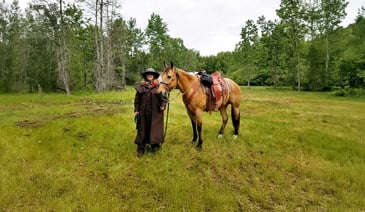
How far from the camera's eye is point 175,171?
434 cm

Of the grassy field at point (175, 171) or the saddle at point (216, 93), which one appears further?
the saddle at point (216, 93)

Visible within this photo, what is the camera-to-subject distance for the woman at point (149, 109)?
469 cm

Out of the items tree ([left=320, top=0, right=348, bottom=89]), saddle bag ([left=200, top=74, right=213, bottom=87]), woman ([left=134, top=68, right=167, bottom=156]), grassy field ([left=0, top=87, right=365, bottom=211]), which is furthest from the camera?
tree ([left=320, top=0, right=348, bottom=89])

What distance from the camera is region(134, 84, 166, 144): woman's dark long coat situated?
4.69m

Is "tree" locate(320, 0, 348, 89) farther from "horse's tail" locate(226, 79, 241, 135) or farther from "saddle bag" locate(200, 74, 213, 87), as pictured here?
"saddle bag" locate(200, 74, 213, 87)

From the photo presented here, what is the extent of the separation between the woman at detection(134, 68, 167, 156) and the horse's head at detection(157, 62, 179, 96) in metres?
0.17

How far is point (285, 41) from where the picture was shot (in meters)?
31.5

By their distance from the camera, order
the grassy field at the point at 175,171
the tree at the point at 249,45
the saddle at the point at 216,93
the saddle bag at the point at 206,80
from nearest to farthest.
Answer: the grassy field at the point at 175,171 → the saddle bag at the point at 206,80 → the saddle at the point at 216,93 → the tree at the point at 249,45

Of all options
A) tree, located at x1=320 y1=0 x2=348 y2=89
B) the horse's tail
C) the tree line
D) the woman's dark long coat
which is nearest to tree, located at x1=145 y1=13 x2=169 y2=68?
the tree line

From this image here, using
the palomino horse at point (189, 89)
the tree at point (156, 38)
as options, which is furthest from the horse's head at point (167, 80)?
the tree at point (156, 38)

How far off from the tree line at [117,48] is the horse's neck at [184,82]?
17041mm

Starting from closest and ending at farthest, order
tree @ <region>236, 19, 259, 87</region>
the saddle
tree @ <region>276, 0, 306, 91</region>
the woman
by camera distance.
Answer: the woman, the saddle, tree @ <region>276, 0, 306, 91</region>, tree @ <region>236, 19, 259, 87</region>

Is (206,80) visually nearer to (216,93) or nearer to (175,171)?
(216,93)

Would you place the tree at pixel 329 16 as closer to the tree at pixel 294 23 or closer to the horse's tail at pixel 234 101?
the tree at pixel 294 23
